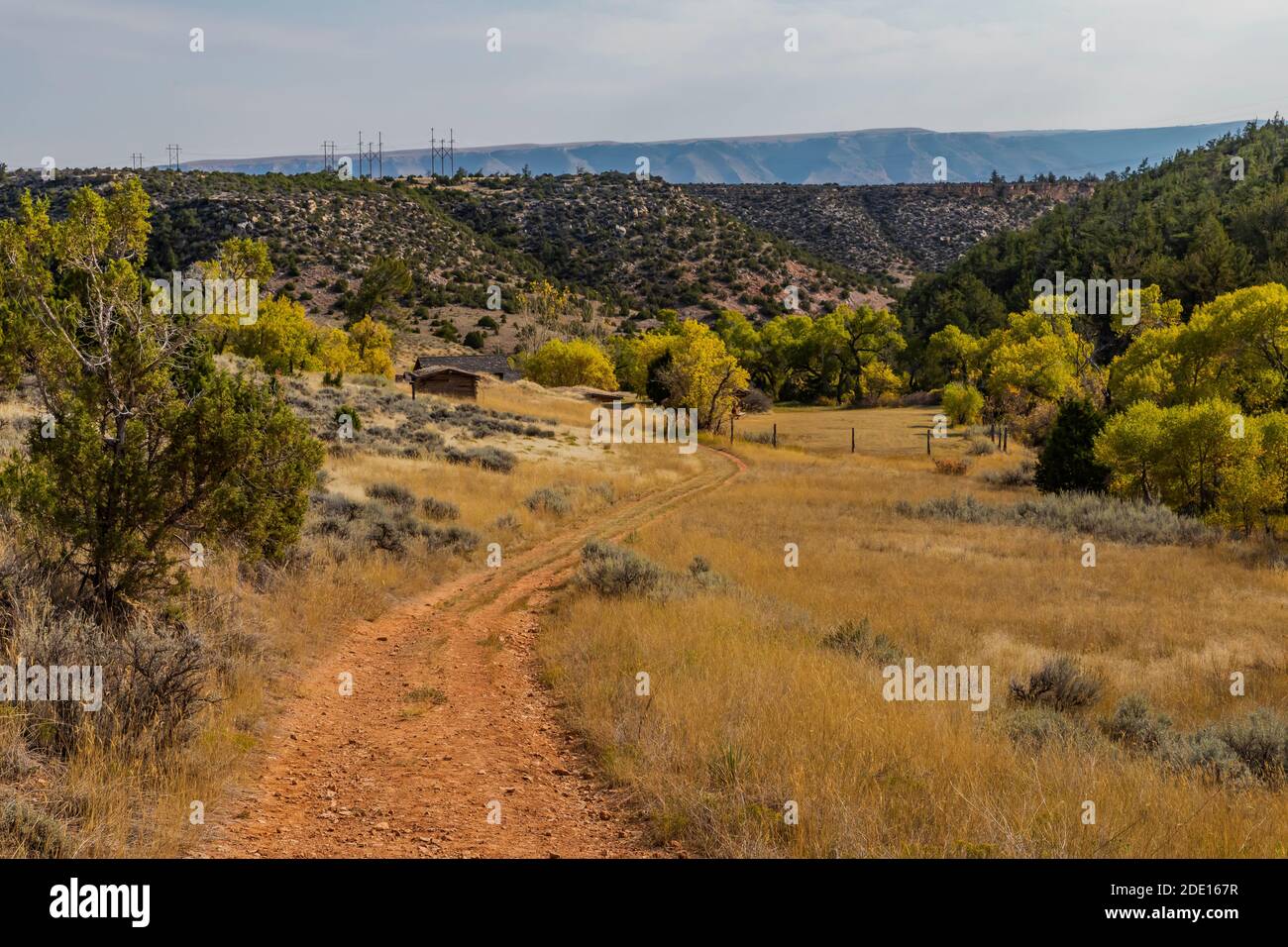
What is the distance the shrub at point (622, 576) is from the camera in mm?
13578

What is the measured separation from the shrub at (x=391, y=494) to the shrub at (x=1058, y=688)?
12726 mm

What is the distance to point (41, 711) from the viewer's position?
627cm

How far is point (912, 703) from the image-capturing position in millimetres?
8742

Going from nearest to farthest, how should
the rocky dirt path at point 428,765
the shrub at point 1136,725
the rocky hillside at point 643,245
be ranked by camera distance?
the rocky dirt path at point 428,765
the shrub at point 1136,725
the rocky hillside at point 643,245

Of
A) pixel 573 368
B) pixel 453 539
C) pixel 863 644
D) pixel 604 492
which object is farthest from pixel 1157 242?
pixel 863 644

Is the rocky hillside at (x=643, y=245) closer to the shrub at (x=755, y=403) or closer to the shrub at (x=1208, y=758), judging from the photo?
the shrub at (x=755, y=403)

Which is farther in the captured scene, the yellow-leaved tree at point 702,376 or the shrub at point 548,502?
the yellow-leaved tree at point 702,376

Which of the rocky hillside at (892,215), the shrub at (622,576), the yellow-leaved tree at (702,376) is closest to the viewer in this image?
the shrub at (622,576)

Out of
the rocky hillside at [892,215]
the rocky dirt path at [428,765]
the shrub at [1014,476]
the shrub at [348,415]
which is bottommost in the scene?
the shrub at [1014,476]

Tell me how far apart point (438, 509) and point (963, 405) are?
5378cm

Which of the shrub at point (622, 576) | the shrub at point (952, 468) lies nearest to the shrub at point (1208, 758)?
the shrub at point (622, 576)

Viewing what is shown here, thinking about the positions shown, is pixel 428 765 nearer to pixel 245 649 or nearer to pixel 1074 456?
pixel 245 649

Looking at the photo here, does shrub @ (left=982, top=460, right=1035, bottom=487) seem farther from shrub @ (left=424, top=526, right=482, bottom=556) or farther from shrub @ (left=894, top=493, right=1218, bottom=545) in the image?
shrub @ (left=424, top=526, right=482, bottom=556)
